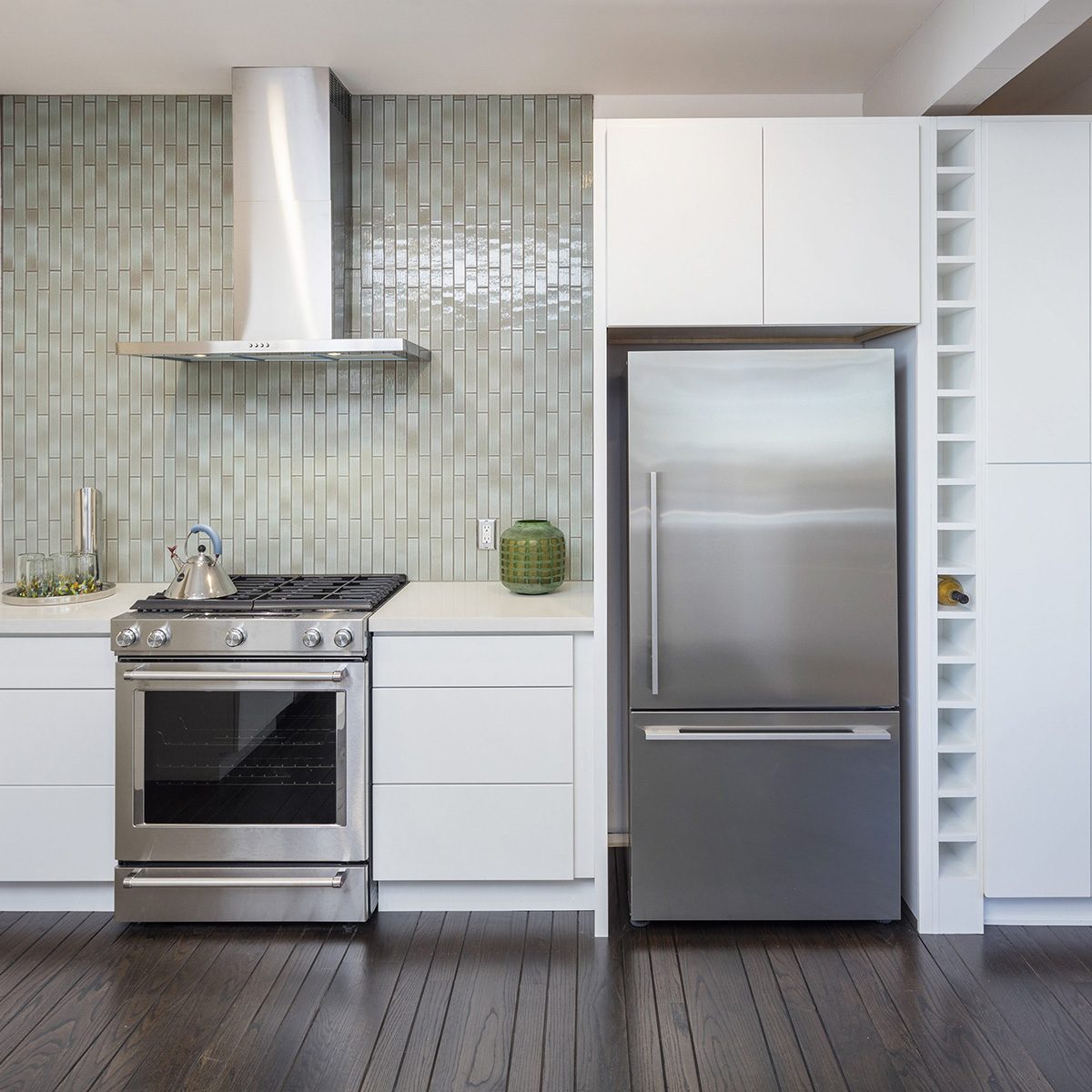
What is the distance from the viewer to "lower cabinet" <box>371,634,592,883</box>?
8.68 feet

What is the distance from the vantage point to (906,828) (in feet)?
8.80

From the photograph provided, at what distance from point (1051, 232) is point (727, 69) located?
1143 millimetres

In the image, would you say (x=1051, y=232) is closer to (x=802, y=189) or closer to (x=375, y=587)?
(x=802, y=189)

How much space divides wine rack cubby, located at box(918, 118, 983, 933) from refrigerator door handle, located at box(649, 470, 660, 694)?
73 cm

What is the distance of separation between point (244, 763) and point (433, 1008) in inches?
33.1

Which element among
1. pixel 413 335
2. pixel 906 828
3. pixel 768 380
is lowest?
pixel 906 828

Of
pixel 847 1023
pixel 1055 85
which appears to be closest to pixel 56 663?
pixel 847 1023

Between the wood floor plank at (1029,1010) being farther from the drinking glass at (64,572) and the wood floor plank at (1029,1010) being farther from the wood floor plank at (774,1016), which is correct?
the drinking glass at (64,572)

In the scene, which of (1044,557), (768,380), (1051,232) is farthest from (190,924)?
(1051,232)

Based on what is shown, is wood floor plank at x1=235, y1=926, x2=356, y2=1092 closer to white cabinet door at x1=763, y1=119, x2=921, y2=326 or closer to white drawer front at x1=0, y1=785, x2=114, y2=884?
white drawer front at x1=0, y1=785, x2=114, y2=884

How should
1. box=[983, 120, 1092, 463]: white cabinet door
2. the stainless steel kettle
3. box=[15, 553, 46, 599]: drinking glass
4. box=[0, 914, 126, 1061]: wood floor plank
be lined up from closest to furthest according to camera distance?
1. box=[0, 914, 126, 1061]: wood floor plank
2. box=[983, 120, 1092, 463]: white cabinet door
3. the stainless steel kettle
4. box=[15, 553, 46, 599]: drinking glass

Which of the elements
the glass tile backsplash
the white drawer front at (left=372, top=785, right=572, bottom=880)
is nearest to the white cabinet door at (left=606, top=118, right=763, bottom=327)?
the glass tile backsplash

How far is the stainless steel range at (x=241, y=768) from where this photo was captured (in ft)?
8.53

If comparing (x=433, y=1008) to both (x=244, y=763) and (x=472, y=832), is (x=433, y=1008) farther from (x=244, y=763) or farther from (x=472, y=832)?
(x=244, y=763)
